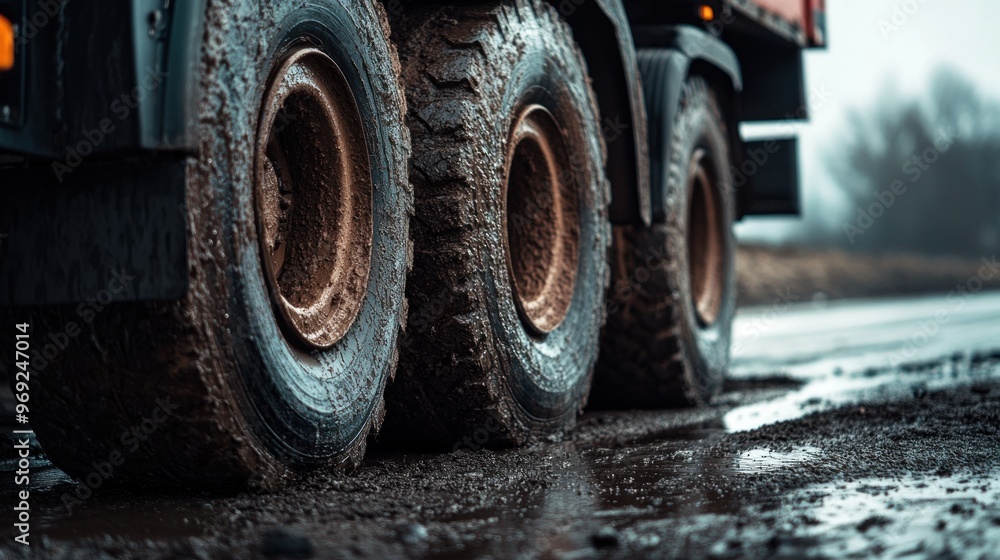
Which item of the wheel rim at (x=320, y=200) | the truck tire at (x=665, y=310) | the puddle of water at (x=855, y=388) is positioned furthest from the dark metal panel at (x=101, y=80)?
the truck tire at (x=665, y=310)

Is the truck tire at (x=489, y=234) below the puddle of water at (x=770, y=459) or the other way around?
the other way around

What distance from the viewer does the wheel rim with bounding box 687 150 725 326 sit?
5.29 metres

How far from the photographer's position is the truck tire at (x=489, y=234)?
2881 mm

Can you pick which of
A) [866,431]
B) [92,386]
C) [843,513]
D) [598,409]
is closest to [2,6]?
[92,386]

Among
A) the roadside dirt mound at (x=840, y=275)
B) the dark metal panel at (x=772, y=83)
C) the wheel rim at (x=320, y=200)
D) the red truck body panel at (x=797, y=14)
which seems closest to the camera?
the wheel rim at (x=320, y=200)

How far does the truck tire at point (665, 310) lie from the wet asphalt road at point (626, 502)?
14.8 inches

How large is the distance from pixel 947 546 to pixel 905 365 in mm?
5244

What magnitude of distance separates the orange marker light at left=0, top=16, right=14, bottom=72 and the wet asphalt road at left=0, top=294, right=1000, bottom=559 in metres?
0.81

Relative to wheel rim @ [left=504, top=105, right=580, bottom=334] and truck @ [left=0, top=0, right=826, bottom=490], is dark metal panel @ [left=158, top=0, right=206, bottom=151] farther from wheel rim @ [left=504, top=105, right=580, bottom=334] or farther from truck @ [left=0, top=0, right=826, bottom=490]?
wheel rim @ [left=504, top=105, right=580, bottom=334]

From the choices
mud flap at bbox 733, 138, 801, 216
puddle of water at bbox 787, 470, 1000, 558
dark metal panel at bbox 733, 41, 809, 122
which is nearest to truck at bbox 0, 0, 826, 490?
puddle of water at bbox 787, 470, 1000, 558

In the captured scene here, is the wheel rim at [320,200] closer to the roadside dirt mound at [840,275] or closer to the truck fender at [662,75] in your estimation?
the truck fender at [662,75]

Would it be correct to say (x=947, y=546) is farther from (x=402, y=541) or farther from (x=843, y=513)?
(x=402, y=541)

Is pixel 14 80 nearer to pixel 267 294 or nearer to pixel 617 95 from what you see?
pixel 267 294

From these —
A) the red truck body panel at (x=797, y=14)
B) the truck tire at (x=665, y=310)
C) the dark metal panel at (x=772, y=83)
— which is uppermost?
the red truck body panel at (x=797, y=14)
